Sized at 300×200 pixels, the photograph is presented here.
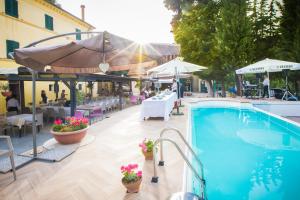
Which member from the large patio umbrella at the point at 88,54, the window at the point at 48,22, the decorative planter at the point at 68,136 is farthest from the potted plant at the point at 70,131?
the window at the point at 48,22

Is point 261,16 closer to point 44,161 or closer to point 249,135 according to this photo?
point 249,135

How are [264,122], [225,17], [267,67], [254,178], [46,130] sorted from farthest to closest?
[225,17] < [267,67] < [264,122] < [46,130] < [254,178]

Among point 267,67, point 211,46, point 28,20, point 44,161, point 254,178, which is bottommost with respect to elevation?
point 254,178

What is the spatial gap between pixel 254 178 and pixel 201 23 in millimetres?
21784

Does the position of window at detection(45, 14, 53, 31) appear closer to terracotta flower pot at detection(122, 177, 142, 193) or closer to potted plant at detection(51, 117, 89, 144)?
potted plant at detection(51, 117, 89, 144)

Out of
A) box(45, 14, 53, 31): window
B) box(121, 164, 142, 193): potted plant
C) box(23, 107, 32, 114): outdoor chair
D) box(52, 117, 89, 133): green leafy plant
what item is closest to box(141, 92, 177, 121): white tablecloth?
box(52, 117, 89, 133): green leafy plant

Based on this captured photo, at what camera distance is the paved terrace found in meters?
4.31

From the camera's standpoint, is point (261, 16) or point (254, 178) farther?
point (261, 16)

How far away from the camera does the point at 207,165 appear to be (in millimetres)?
6484

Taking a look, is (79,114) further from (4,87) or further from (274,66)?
(274,66)

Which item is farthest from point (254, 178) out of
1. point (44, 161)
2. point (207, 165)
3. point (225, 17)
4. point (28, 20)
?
point (28, 20)

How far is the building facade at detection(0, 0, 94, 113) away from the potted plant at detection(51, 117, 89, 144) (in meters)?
8.91

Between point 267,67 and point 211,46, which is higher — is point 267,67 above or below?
below

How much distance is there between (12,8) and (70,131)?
1532 centimetres
